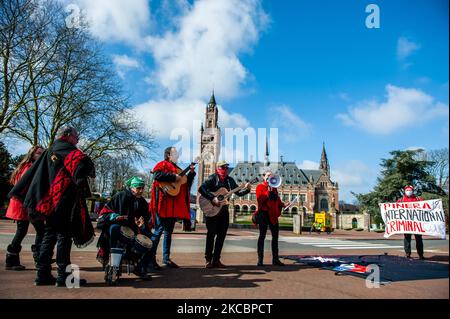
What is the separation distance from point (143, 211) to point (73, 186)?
1226mm

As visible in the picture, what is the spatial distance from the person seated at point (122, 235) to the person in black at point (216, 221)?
4.87 feet

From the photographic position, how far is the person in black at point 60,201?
4.04 m

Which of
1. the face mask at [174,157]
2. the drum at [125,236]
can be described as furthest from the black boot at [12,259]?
the face mask at [174,157]

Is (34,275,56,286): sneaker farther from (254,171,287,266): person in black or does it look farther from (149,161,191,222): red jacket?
(254,171,287,266): person in black

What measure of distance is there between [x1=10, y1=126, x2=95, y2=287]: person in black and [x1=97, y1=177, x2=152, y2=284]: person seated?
307 millimetres

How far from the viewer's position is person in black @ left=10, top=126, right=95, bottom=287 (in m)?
4.04

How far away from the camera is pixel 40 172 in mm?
4262

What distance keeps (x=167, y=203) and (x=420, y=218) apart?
728 centimetres

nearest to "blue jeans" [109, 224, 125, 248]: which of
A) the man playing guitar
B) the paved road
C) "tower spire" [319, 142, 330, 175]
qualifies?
the man playing guitar

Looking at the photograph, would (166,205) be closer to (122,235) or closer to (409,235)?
(122,235)

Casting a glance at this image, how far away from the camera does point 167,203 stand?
18.9 feet

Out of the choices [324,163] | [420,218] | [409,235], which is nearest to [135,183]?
[409,235]

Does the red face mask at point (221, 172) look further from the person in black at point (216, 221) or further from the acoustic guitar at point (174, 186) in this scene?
the acoustic guitar at point (174, 186)

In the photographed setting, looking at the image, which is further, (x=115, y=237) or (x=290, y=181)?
(x=290, y=181)
